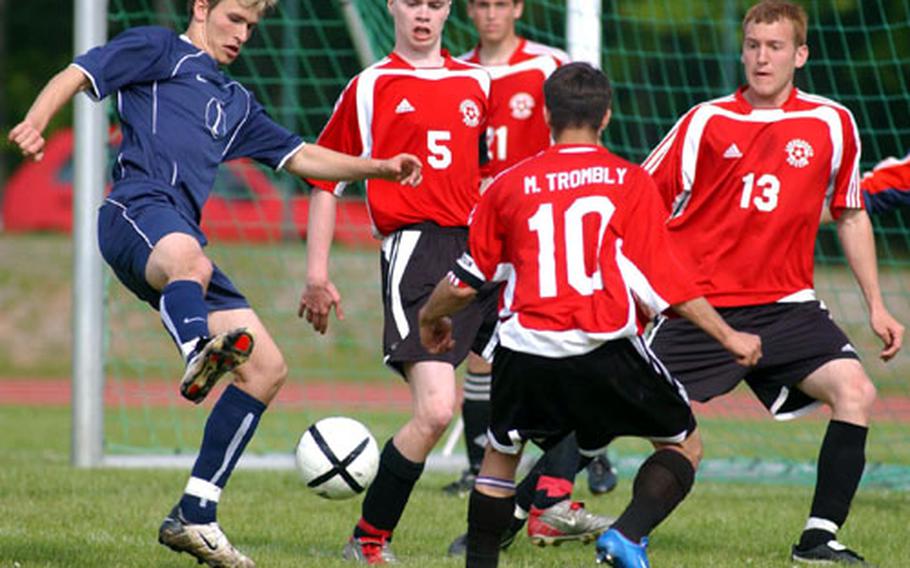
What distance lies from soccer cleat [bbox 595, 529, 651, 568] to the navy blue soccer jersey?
71.1 inches

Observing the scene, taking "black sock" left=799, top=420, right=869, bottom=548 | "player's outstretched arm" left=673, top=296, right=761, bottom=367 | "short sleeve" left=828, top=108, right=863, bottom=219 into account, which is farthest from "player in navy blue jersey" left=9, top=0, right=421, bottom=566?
"black sock" left=799, top=420, right=869, bottom=548

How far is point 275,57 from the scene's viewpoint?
39.2 ft

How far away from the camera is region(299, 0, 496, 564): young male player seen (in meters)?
5.88

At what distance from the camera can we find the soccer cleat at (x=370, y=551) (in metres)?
5.81

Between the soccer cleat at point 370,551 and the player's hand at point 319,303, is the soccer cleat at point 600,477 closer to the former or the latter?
the soccer cleat at point 370,551

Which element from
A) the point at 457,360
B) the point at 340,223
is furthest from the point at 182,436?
the point at 457,360

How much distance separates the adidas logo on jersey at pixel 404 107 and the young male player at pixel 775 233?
974 mm

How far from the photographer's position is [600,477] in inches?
319

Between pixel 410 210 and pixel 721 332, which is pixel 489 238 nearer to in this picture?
pixel 721 332

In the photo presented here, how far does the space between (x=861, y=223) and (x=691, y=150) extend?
0.73 metres

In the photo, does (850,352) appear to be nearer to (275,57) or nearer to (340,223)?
(275,57)

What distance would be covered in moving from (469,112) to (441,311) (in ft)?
5.31

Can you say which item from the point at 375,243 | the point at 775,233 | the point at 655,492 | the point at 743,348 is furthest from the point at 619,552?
the point at 375,243

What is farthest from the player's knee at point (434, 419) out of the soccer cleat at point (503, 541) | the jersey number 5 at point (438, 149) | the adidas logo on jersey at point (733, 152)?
the adidas logo on jersey at point (733, 152)
